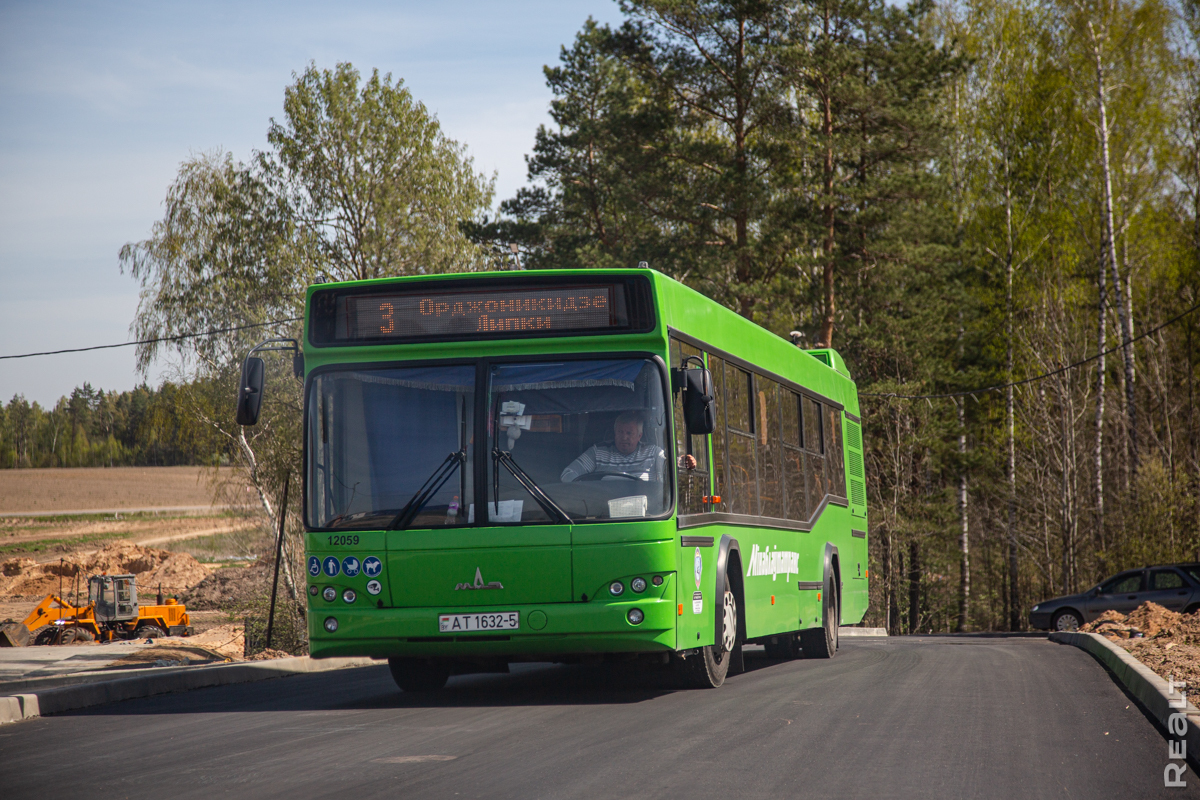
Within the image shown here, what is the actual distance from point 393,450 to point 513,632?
5.25ft

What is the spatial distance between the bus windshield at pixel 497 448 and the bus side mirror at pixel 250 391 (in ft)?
1.61

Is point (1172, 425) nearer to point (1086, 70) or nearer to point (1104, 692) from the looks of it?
point (1086, 70)

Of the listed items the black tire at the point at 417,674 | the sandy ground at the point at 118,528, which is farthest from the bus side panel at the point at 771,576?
the sandy ground at the point at 118,528

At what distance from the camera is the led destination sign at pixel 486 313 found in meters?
9.32

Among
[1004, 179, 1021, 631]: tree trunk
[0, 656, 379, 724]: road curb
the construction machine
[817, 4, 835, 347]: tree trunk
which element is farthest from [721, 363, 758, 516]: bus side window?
[1004, 179, 1021, 631]: tree trunk


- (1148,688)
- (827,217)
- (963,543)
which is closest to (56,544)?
(963,543)

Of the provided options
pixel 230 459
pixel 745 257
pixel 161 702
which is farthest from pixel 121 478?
pixel 161 702

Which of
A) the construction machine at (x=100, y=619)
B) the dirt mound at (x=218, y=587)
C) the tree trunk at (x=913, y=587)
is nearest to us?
the construction machine at (x=100, y=619)

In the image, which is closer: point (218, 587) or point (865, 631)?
point (865, 631)

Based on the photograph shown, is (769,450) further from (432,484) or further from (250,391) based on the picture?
(250,391)

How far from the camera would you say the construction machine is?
3350 cm

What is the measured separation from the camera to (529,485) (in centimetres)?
898

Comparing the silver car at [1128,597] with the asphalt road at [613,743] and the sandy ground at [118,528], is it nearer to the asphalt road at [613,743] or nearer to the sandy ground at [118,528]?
the asphalt road at [613,743]

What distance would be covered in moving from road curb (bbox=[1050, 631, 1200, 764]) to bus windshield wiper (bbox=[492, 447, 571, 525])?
165 inches
